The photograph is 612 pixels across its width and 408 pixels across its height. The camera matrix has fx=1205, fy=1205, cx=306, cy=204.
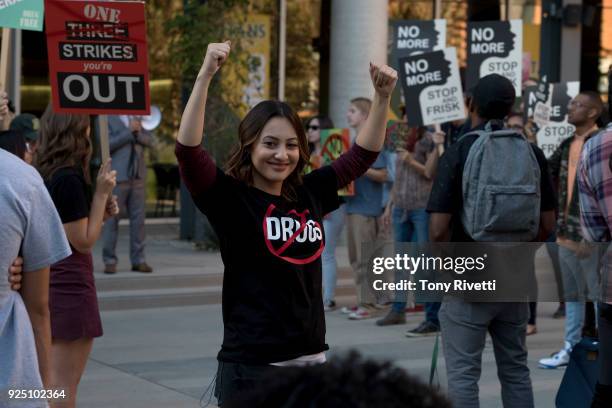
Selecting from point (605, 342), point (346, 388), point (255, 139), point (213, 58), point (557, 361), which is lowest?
point (557, 361)

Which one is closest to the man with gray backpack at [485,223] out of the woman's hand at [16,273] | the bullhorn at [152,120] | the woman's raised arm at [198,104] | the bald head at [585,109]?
the woman's raised arm at [198,104]

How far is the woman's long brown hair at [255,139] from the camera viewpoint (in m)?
4.35

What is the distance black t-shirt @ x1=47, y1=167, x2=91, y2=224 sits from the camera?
5262 mm

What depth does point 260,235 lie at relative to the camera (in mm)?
4227

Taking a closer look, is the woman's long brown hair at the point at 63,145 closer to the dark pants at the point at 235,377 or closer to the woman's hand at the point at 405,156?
the dark pants at the point at 235,377

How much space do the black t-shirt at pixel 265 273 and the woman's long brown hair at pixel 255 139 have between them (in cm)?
6

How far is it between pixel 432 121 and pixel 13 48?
807 cm

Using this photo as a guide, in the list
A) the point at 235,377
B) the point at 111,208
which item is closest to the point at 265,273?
the point at 235,377

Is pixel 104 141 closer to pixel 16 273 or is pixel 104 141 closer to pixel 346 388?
pixel 16 273

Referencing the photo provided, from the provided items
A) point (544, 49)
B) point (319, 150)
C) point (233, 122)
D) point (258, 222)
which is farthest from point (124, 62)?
point (544, 49)

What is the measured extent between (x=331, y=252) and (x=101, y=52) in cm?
500

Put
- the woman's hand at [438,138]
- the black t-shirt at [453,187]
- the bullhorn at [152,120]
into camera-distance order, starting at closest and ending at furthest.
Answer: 1. the black t-shirt at [453,187]
2. the woman's hand at [438,138]
3. the bullhorn at [152,120]

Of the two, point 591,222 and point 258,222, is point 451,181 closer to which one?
point 591,222

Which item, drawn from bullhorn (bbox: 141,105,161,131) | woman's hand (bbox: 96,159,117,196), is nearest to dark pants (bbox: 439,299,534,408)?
woman's hand (bbox: 96,159,117,196)
